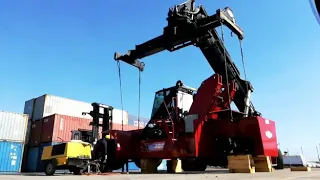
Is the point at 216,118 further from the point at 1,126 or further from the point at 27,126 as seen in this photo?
the point at 27,126

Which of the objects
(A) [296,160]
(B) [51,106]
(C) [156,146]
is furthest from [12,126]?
(A) [296,160]

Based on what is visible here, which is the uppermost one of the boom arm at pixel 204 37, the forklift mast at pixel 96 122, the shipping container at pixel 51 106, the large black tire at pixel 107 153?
the shipping container at pixel 51 106

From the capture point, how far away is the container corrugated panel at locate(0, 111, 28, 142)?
2444 centimetres

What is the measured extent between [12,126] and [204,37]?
73.3 ft

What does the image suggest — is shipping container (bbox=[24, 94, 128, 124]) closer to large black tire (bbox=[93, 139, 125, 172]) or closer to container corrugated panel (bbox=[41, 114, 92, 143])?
container corrugated panel (bbox=[41, 114, 92, 143])

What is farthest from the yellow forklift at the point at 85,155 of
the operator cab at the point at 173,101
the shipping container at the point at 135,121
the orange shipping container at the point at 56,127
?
the shipping container at the point at 135,121

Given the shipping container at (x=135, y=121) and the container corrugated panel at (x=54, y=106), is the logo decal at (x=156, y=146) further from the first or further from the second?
the shipping container at (x=135, y=121)

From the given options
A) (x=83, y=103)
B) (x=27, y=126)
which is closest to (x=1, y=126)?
(x=27, y=126)

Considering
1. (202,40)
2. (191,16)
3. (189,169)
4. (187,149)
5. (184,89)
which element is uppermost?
(191,16)

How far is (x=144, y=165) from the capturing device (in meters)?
10.5

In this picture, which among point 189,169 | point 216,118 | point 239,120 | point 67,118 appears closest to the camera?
point 239,120

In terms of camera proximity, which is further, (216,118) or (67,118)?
(67,118)

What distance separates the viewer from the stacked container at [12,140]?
2319 cm

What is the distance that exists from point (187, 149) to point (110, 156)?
369cm
